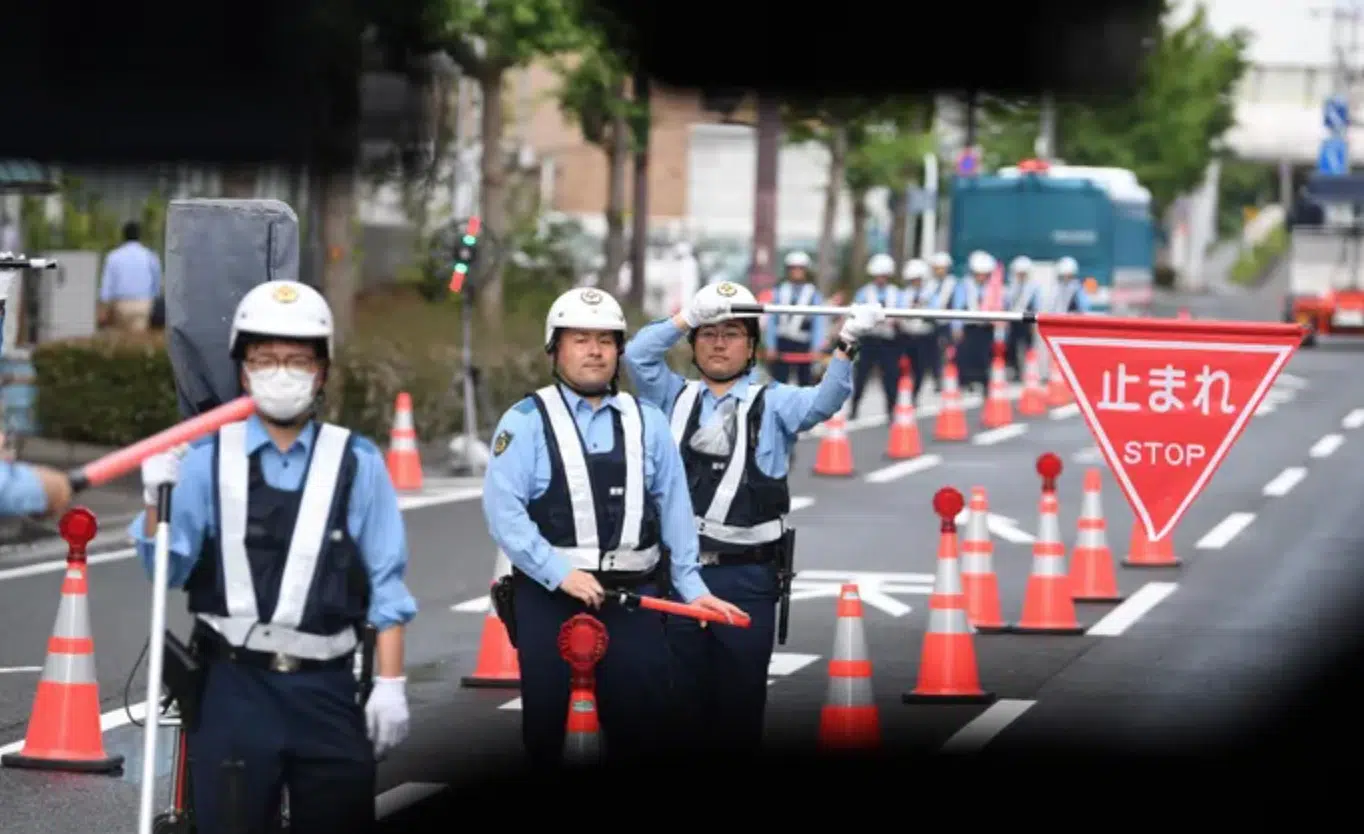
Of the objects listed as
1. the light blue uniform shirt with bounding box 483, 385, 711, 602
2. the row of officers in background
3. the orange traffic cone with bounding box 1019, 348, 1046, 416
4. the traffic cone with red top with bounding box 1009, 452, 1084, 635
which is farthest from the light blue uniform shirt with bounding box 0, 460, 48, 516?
the orange traffic cone with bounding box 1019, 348, 1046, 416

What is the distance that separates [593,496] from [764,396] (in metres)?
1.59

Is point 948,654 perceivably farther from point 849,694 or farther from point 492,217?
point 492,217

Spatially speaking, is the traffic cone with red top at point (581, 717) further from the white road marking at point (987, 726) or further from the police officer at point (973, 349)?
the police officer at point (973, 349)

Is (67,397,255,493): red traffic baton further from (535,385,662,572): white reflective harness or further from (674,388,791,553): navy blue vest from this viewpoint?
(674,388,791,553): navy blue vest

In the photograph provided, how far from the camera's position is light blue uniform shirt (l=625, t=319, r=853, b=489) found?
873cm

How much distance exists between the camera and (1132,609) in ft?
49.6

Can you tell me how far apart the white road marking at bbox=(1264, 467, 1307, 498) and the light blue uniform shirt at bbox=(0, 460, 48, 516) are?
1815 cm

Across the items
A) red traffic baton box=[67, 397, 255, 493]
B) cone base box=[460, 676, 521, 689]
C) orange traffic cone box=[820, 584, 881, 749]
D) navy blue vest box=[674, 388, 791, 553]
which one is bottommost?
cone base box=[460, 676, 521, 689]

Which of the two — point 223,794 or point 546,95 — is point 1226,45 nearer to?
point 223,794

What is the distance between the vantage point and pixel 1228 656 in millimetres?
13141

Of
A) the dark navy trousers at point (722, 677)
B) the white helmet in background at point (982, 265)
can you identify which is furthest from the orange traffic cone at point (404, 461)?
the dark navy trousers at point (722, 677)

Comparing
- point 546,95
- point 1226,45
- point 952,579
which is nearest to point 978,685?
point 952,579

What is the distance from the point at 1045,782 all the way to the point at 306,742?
5.06 meters

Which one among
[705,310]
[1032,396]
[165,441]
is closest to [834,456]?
[1032,396]
